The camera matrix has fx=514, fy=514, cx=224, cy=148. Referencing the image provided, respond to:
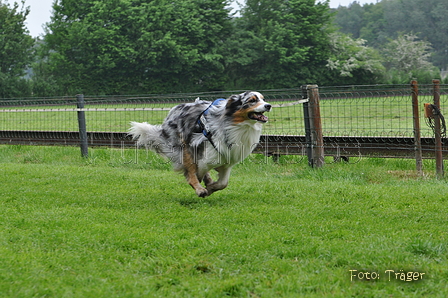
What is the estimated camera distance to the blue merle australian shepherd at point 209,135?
6.32 metres

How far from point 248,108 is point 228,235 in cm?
177

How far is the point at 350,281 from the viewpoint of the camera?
3768mm

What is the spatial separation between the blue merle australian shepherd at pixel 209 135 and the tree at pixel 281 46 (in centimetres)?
3486

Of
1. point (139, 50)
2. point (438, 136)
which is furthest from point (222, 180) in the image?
point (139, 50)

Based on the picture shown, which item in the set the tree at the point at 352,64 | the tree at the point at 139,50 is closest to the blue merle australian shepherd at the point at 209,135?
the tree at the point at 139,50

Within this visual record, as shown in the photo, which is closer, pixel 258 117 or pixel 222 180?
pixel 258 117

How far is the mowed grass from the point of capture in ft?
12.3

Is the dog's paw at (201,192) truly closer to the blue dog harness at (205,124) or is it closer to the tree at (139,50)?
the blue dog harness at (205,124)

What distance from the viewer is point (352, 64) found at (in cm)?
4156

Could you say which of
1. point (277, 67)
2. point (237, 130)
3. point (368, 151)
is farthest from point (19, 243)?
point (277, 67)

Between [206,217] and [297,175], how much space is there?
3.38m

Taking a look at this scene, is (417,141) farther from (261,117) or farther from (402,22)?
(402,22)

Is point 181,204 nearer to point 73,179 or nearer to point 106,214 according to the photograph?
point 106,214

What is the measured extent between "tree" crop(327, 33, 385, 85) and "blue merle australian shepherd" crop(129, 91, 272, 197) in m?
35.9
